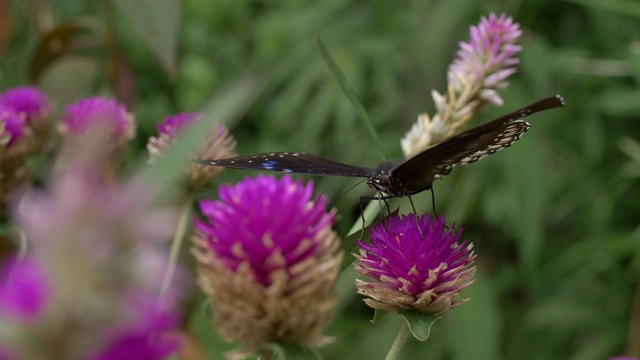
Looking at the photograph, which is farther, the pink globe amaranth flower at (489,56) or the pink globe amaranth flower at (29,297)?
the pink globe amaranth flower at (489,56)

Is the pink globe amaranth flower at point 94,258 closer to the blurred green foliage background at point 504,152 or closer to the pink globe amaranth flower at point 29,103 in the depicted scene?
the pink globe amaranth flower at point 29,103

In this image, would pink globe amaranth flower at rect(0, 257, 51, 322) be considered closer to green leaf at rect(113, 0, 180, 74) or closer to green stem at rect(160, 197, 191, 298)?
green stem at rect(160, 197, 191, 298)

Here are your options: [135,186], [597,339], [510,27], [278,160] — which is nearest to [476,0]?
[597,339]

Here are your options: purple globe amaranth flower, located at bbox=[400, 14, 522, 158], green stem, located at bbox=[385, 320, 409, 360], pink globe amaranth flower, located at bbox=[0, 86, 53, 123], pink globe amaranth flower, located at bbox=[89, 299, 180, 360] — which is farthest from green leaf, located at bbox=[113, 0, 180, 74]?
pink globe amaranth flower, located at bbox=[89, 299, 180, 360]

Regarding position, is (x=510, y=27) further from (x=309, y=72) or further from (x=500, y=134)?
(x=309, y=72)

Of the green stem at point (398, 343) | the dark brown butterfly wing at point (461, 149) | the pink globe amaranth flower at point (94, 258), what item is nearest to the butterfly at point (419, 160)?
the dark brown butterfly wing at point (461, 149)

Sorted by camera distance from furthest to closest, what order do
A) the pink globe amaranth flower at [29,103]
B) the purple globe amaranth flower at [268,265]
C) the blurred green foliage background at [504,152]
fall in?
the blurred green foliage background at [504,152] < the pink globe amaranth flower at [29,103] < the purple globe amaranth flower at [268,265]

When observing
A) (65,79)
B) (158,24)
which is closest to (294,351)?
(158,24)

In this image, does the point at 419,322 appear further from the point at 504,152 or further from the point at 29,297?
the point at 504,152
